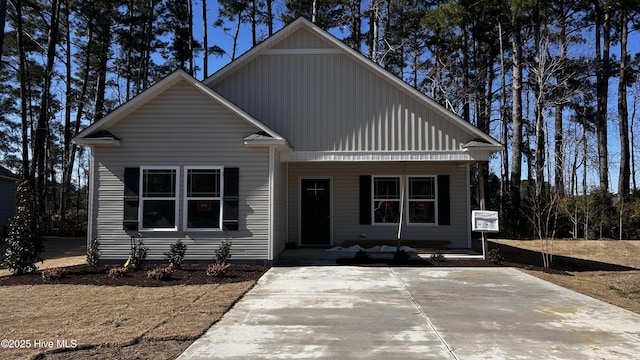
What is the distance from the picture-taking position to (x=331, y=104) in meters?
12.8

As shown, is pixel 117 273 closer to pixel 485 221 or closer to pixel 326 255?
pixel 326 255

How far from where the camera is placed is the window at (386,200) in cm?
1377

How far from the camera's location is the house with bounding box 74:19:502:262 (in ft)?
34.5

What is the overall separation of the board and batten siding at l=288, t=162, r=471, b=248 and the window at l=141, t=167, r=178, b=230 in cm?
420

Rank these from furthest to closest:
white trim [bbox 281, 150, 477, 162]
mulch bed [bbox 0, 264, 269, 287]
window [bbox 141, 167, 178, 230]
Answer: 1. white trim [bbox 281, 150, 477, 162]
2. window [bbox 141, 167, 178, 230]
3. mulch bed [bbox 0, 264, 269, 287]

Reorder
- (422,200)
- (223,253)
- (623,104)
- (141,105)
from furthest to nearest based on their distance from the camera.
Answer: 1. (623,104)
2. (422,200)
3. (141,105)
4. (223,253)

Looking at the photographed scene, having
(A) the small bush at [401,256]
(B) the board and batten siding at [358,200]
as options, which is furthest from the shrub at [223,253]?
(A) the small bush at [401,256]

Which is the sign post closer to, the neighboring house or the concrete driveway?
the concrete driveway

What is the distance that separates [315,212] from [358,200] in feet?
4.46

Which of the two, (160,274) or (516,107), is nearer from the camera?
(160,274)

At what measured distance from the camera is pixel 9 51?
84.2ft

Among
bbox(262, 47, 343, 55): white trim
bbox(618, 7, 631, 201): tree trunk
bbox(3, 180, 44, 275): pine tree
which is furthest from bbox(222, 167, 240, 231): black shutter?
bbox(618, 7, 631, 201): tree trunk

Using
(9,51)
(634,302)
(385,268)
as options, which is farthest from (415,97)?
(9,51)

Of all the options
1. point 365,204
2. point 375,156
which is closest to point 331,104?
point 375,156
